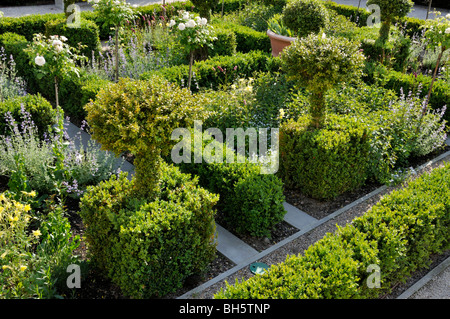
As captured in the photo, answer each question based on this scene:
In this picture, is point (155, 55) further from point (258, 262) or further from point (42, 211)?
point (258, 262)

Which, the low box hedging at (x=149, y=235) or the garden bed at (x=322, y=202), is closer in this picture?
the low box hedging at (x=149, y=235)

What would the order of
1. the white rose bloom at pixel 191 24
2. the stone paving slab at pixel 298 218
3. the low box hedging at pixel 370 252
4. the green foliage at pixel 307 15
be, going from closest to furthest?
the low box hedging at pixel 370 252, the stone paving slab at pixel 298 218, the white rose bloom at pixel 191 24, the green foliage at pixel 307 15

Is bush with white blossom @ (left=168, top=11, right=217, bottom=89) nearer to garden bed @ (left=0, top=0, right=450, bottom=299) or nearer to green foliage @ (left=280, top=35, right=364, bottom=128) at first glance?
garden bed @ (left=0, top=0, right=450, bottom=299)

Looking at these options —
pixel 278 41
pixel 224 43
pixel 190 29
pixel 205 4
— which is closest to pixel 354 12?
pixel 278 41

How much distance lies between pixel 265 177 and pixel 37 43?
321 centimetres

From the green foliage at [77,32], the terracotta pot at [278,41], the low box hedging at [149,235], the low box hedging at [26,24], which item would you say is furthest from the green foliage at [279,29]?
the low box hedging at [149,235]

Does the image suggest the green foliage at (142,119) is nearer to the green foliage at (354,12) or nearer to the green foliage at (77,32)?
the green foliage at (77,32)

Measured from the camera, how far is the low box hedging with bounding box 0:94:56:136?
5977 millimetres

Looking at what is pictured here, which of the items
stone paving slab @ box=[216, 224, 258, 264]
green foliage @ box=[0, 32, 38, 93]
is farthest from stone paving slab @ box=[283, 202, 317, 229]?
green foliage @ box=[0, 32, 38, 93]

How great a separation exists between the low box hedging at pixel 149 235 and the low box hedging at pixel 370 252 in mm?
559

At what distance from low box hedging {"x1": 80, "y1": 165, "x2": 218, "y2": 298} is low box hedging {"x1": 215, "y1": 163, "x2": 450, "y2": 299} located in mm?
559

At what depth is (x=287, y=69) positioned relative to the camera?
6012mm

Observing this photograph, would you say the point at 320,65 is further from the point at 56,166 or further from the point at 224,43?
the point at 224,43

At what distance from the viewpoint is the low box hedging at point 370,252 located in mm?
3598
